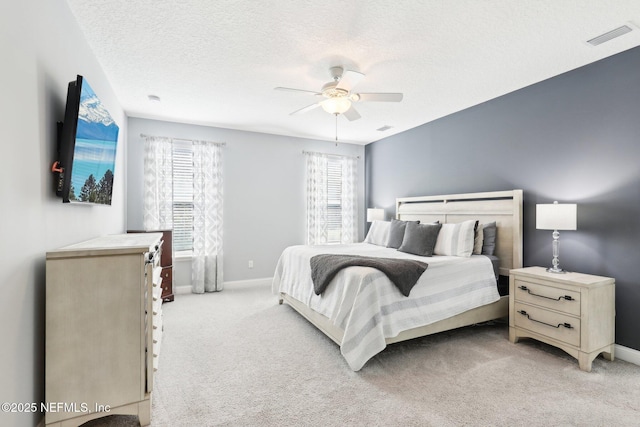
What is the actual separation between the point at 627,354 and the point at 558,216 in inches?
50.6

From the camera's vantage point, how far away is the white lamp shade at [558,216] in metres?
2.70

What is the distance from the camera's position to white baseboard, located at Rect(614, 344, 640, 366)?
255 centimetres

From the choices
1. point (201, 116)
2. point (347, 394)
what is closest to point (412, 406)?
point (347, 394)

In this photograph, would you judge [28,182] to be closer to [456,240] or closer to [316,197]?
[456,240]

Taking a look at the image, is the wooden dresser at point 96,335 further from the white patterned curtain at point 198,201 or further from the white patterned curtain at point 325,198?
the white patterned curtain at point 325,198

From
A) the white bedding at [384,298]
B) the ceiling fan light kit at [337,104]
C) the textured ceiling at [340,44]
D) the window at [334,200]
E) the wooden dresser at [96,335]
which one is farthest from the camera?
the window at [334,200]

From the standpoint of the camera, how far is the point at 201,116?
4469 millimetres

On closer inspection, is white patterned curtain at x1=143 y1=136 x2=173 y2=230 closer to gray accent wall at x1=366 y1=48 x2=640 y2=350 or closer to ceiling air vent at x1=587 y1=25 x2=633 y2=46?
gray accent wall at x1=366 y1=48 x2=640 y2=350

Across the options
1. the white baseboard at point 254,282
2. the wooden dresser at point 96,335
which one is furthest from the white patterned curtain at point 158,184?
the wooden dresser at point 96,335

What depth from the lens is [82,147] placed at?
188 centimetres

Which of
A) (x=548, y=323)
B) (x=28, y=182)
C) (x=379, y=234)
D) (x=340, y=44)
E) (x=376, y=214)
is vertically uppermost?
(x=340, y=44)

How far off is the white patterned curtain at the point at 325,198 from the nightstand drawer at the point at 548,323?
3409mm

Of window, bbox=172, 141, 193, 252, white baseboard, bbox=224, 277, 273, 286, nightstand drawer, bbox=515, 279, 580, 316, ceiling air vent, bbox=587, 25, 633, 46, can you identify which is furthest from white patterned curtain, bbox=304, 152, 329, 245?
ceiling air vent, bbox=587, 25, 633, 46

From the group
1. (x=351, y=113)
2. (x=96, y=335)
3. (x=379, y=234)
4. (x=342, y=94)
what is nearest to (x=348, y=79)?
(x=342, y=94)
